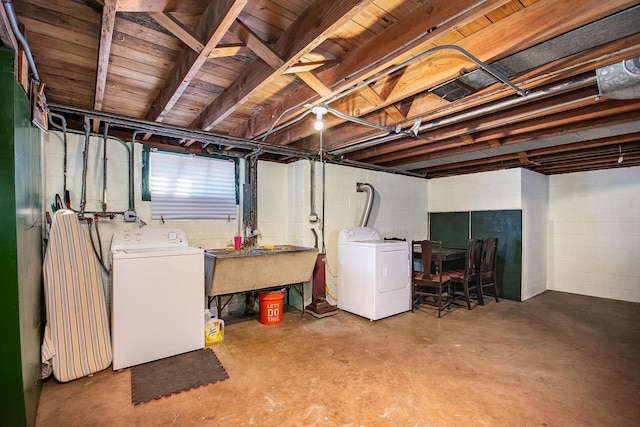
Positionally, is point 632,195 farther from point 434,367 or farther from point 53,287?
point 53,287

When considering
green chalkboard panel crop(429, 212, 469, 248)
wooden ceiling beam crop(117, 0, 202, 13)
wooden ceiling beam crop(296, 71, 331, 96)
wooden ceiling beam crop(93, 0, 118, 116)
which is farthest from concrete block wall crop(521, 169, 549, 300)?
wooden ceiling beam crop(93, 0, 118, 116)

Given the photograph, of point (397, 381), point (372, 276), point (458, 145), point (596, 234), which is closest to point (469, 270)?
point (372, 276)

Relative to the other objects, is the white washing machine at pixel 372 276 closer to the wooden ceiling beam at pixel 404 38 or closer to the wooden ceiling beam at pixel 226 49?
the wooden ceiling beam at pixel 404 38

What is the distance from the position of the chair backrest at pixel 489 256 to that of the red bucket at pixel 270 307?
310cm

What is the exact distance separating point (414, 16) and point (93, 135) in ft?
10.5

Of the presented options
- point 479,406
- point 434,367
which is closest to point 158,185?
point 434,367

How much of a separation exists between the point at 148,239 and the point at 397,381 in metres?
2.70

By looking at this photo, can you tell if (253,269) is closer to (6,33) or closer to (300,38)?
(300,38)

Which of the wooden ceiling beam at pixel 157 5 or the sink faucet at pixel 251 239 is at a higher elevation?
the wooden ceiling beam at pixel 157 5

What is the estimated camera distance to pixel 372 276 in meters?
3.86

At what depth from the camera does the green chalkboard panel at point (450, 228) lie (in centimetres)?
564

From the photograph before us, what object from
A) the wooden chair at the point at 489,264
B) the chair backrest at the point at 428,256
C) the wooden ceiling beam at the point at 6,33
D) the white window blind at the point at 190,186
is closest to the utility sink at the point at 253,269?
the white window blind at the point at 190,186

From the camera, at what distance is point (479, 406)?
2129 mm

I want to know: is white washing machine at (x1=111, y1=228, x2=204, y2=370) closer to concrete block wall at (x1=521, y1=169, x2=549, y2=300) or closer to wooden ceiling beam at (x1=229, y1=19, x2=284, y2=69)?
wooden ceiling beam at (x1=229, y1=19, x2=284, y2=69)
